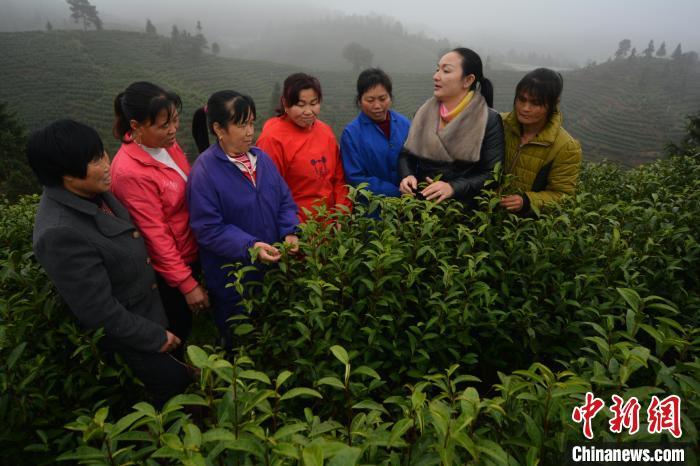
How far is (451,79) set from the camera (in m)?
3.11

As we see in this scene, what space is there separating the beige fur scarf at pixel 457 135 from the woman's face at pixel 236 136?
1.41m

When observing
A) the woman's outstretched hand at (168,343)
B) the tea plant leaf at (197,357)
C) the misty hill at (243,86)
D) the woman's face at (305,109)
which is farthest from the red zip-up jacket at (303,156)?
the misty hill at (243,86)

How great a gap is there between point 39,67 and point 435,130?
88497 millimetres

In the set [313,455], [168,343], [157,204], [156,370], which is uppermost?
[157,204]

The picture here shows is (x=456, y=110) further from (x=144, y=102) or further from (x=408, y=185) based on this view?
(x=144, y=102)

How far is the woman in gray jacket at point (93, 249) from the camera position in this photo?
6.47ft

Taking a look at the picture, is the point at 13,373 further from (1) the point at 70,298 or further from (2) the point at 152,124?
(2) the point at 152,124

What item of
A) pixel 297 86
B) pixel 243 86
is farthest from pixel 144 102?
pixel 243 86

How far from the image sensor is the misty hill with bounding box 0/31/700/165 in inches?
2254

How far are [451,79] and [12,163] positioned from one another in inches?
1381

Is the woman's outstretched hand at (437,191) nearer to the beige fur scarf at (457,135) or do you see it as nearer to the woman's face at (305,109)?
the beige fur scarf at (457,135)

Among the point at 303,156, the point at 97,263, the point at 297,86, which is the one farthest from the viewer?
the point at 303,156

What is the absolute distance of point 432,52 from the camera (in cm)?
19975

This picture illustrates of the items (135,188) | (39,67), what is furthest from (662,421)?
(39,67)
